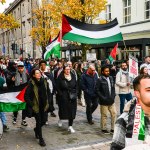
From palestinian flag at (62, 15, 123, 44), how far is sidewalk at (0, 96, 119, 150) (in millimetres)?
2168

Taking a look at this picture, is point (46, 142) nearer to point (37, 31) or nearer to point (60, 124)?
point (60, 124)

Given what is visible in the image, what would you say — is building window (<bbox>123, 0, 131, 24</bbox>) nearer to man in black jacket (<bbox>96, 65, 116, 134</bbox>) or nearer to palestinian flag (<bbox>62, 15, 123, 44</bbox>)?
palestinian flag (<bbox>62, 15, 123, 44</bbox>)

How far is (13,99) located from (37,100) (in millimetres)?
901

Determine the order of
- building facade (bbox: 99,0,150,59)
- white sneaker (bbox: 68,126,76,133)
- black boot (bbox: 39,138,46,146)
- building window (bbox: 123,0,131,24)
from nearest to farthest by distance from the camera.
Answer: black boot (bbox: 39,138,46,146), white sneaker (bbox: 68,126,76,133), building facade (bbox: 99,0,150,59), building window (bbox: 123,0,131,24)

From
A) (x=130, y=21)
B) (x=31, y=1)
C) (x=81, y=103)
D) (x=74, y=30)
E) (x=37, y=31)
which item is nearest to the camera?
(x=74, y=30)

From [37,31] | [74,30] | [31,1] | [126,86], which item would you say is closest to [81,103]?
[126,86]

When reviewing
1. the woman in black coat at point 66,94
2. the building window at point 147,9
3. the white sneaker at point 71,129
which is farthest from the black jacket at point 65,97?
the building window at point 147,9

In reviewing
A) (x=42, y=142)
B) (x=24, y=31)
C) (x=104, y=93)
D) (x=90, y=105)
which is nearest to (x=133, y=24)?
(x=90, y=105)

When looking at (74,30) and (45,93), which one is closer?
(45,93)

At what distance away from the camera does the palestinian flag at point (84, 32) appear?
8523 millimetres

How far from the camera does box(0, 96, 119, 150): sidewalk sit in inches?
260

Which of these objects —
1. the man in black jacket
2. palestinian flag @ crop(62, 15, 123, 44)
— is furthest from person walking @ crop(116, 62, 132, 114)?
the man in black jacket

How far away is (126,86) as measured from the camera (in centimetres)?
909

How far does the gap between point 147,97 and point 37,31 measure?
2986 centimetres
